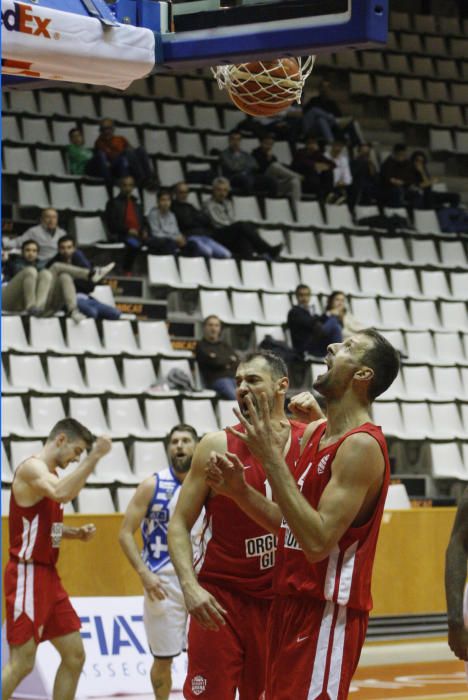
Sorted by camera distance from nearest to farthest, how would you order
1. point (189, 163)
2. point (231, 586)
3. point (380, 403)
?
point (231, 586), point (380, 403), point (189, 163)

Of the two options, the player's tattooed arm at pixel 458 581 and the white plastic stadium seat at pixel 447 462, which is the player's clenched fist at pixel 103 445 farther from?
the white plastic stadium seat at pixel 447 462

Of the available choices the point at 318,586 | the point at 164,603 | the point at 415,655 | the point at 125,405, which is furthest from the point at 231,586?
the point at 125,405

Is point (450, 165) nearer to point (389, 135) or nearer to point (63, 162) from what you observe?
point (389, 135)

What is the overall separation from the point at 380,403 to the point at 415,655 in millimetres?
4081

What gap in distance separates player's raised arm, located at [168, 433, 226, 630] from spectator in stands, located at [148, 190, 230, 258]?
10597 mm

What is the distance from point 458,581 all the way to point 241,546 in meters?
1.13

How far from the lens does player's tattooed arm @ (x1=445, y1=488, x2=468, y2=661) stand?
4.78 m

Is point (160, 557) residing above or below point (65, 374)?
below

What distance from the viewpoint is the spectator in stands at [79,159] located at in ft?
55.7

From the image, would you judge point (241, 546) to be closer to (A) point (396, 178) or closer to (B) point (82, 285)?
(B) point (82, 285)

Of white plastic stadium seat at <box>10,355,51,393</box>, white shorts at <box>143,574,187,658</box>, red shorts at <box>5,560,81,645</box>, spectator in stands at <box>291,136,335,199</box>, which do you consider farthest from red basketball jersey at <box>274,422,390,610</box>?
spectator in stands at <box>291,136,335,199</box>

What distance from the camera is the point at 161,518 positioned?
9.03 m

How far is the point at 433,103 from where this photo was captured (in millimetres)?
21641

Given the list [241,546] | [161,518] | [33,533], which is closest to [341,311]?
[161,518]
